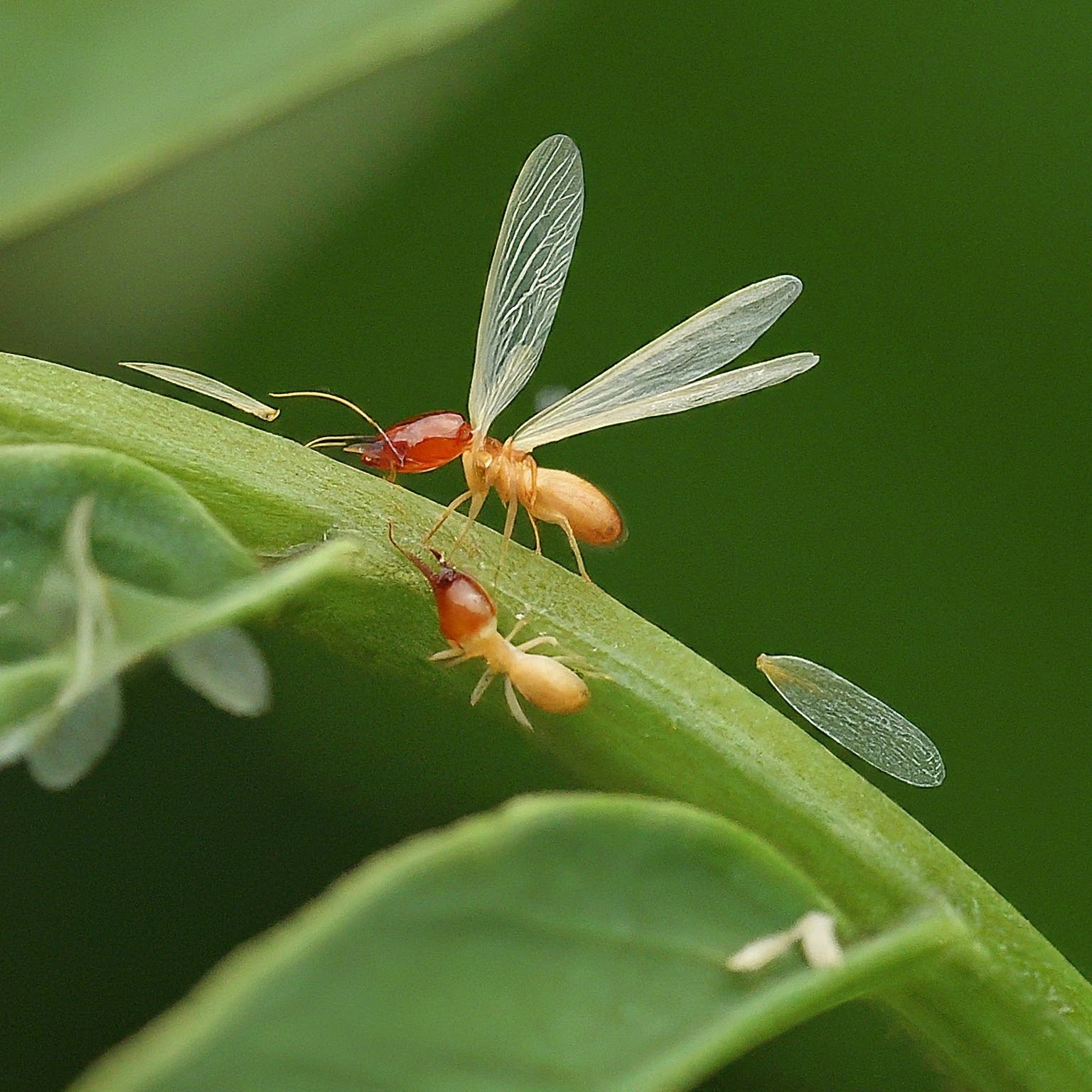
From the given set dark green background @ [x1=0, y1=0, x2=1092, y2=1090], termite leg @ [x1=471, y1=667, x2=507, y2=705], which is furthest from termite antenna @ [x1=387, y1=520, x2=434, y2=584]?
dark green background @ [x1=0, y1=0, x2=1092, y2=1090]

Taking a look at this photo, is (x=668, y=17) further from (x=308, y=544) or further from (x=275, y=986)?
(x=275, y=986)

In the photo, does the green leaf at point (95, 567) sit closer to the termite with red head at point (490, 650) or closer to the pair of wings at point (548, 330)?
the termite with red head at point (490, 650)

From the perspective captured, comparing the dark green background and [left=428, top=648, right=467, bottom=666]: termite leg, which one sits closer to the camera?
[left=428, top=648, right=467, bottom=666]: termite leg

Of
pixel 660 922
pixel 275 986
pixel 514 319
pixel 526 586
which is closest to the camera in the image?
pixel 275 986

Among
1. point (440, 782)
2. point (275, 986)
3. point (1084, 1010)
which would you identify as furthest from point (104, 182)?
point (440, 782)

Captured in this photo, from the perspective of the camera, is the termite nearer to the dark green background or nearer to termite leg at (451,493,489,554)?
termite leg at (451,493,489,554)

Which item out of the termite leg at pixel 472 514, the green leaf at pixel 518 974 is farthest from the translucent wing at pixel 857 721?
the green leaf at pixel 518 974
